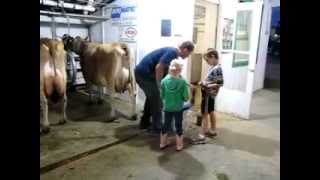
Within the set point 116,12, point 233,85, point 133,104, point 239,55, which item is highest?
point 116,12

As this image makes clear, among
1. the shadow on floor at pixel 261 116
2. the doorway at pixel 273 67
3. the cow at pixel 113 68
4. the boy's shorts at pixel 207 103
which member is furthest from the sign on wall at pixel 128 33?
the doorway at pixel 273 67

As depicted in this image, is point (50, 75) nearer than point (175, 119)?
No

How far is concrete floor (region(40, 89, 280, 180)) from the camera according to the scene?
3.02 m

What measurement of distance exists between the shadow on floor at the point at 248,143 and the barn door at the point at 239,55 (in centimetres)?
87

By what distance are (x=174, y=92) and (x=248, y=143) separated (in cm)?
133

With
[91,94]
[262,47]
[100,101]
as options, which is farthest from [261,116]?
[91,94]

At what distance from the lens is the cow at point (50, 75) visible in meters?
4.11

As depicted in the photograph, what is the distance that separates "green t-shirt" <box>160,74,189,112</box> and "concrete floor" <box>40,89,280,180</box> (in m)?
0.57

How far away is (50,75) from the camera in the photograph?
4215mm

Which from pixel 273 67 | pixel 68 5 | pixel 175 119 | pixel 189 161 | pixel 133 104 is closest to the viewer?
pixel 189 161

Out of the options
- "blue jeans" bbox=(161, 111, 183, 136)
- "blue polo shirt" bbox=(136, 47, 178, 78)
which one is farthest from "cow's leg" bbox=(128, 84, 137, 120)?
"blue jeans" bbox=(161, 111, 183, 136)

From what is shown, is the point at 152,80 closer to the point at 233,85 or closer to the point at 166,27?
the point at 166,27

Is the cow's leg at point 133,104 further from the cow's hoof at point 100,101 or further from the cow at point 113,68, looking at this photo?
the cow's hoof at point 100,101
